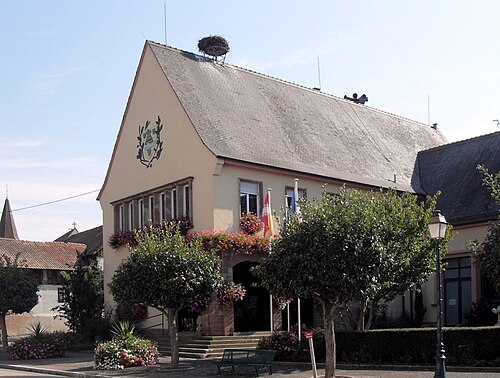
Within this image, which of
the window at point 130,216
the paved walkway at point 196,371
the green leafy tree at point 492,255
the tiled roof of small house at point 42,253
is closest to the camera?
the green leafy tree at point 492,255

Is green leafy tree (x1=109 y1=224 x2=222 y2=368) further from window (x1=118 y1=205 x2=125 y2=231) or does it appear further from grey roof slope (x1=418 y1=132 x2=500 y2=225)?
→ grey roof slope (x1=418 y1=132 x2=500 y2=225)

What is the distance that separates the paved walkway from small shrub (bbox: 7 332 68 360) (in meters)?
0.92

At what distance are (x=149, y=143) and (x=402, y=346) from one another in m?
16.1

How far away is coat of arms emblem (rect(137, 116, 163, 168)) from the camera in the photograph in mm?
31062

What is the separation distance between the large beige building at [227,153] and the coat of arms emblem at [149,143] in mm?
48

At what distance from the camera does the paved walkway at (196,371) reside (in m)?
17.8

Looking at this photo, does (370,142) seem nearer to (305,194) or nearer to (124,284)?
(305,194)

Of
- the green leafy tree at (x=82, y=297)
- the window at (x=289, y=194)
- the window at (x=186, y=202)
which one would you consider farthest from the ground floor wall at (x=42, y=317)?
the window at (x=289, y=194)

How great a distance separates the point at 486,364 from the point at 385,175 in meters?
16.4

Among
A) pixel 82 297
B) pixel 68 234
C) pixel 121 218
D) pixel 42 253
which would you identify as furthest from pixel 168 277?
pixel 68 234

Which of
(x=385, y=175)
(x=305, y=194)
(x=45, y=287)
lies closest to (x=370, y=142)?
(x=385, y=175)

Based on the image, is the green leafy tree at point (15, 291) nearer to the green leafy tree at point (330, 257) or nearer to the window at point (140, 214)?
the window at point (140, 214)

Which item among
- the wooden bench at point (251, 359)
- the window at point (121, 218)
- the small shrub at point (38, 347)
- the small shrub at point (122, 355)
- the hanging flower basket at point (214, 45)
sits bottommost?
the small shrub at point (38, 347)

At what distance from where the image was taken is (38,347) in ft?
88.0
